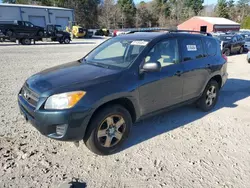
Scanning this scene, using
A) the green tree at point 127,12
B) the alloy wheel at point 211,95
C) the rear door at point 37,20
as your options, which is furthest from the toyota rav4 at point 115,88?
the green tree at point 127,12

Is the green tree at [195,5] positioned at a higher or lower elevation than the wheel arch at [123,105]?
higher

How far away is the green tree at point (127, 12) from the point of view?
6531 centimetres

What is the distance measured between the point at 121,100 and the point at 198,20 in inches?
2071

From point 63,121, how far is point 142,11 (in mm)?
74436

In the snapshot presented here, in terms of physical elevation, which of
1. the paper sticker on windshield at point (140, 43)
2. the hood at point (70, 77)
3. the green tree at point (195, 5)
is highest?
the green tree at point (195, 5)

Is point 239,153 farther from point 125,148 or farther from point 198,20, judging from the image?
point 198,20

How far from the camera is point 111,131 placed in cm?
322

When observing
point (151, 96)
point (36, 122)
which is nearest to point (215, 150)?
point (151, 96)

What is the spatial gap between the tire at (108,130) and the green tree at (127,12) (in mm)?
65451

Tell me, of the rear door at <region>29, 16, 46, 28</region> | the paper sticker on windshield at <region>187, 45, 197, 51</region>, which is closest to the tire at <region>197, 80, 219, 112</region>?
the paper sticker on windshield at <region>187, 45, 197, 51</region>

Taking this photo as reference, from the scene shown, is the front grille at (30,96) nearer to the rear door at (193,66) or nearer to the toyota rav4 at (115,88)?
the toyota rav4 at (115,88)

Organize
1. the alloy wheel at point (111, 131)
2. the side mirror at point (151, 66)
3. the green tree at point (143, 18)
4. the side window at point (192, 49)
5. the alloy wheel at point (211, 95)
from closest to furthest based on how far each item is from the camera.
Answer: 1. the alloy wheel at point (111, 131)
2. the side mirror at point (151, 66)
3. the side window at point (192, 49)
4. the alloy wheel at point (211, 95)
5. the green tree at point (143, 18)

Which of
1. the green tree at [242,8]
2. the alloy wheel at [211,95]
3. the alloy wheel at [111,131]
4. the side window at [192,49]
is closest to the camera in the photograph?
the alloy wheel at [111,131]

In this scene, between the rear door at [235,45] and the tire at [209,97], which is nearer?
the tire at [209,97]
